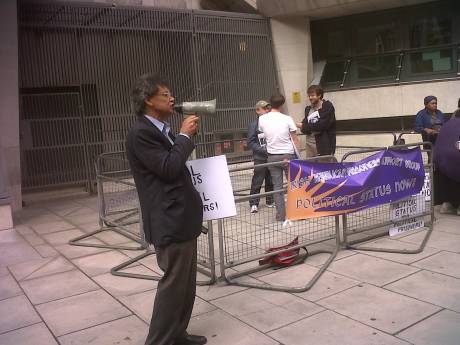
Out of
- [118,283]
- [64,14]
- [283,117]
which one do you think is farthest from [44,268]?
[64,14]

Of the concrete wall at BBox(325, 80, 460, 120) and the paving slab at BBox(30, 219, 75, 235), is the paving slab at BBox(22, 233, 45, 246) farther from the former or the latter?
the concrete wall at BBox(325, 80, 460, 120)

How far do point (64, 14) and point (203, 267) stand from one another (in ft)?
25.2

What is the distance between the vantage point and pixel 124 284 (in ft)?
16.5

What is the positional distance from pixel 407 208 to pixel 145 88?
4222mm

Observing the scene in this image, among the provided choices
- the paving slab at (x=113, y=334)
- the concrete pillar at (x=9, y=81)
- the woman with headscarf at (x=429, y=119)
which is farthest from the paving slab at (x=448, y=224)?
the concrete pillar at (x=9, y=81)

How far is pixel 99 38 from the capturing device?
36.3 feet

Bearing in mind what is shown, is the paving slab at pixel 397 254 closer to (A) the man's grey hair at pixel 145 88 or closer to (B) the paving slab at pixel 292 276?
(B) the paving slab at pixel 292 276

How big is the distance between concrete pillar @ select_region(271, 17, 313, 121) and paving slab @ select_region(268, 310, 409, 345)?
10.5 metres

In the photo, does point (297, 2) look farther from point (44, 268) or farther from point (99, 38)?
point (44, 268)

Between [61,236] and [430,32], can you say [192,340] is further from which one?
[430,32]

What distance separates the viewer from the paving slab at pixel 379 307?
3.78 metres

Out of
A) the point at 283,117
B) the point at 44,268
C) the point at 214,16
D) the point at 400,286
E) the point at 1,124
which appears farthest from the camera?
the point at 214,16

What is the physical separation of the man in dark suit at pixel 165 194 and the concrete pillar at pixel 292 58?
1089 cm

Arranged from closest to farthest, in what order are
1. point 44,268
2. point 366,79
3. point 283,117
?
point 44,268
point 283,117
point 366,79
